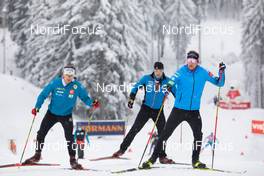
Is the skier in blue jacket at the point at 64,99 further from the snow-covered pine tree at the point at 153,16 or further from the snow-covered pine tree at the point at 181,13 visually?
the snow-covered pine tree at the point at 181,13

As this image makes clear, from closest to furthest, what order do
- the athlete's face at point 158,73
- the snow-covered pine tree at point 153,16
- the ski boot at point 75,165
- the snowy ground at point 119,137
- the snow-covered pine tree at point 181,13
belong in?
the ski boot at point 75,165
the athlete's face at point 158,73
the snowy ground at point 119,137
the snow-covered pine tree at point 153,16
the snow-covered pine tree at point 181,13

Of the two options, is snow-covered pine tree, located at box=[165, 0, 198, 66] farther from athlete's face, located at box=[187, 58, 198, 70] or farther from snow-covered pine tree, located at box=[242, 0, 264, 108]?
athlete's face, located at box=[187, 58, 198, 70]

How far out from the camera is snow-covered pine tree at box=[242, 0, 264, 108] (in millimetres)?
39562

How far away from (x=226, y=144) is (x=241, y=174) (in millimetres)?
17302

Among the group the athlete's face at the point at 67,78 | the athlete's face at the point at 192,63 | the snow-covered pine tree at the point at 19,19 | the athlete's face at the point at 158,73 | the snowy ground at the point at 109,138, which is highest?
the snow-covered pine tree at the point at 19,19

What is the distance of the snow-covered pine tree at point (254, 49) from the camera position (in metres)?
39.6

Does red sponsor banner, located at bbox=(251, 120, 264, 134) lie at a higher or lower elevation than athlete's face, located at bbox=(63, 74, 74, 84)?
lower

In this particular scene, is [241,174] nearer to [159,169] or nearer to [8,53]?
[159,169]

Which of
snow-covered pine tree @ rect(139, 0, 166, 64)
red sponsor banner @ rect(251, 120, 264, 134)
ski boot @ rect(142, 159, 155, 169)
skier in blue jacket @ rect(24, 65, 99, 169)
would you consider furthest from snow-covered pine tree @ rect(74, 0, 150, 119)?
ski boot @ rect(142, 159, 155, 169)

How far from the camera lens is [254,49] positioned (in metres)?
41.2

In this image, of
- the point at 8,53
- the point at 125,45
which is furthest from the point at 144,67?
the point at 8,53

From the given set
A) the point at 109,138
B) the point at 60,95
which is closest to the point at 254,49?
the point at 109,138

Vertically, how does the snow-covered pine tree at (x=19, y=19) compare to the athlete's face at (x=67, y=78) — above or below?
above

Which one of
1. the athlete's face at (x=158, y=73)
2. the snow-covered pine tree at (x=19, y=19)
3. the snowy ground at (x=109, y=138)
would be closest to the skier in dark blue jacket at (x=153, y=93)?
the athlete's face at (x=158, y=73)
